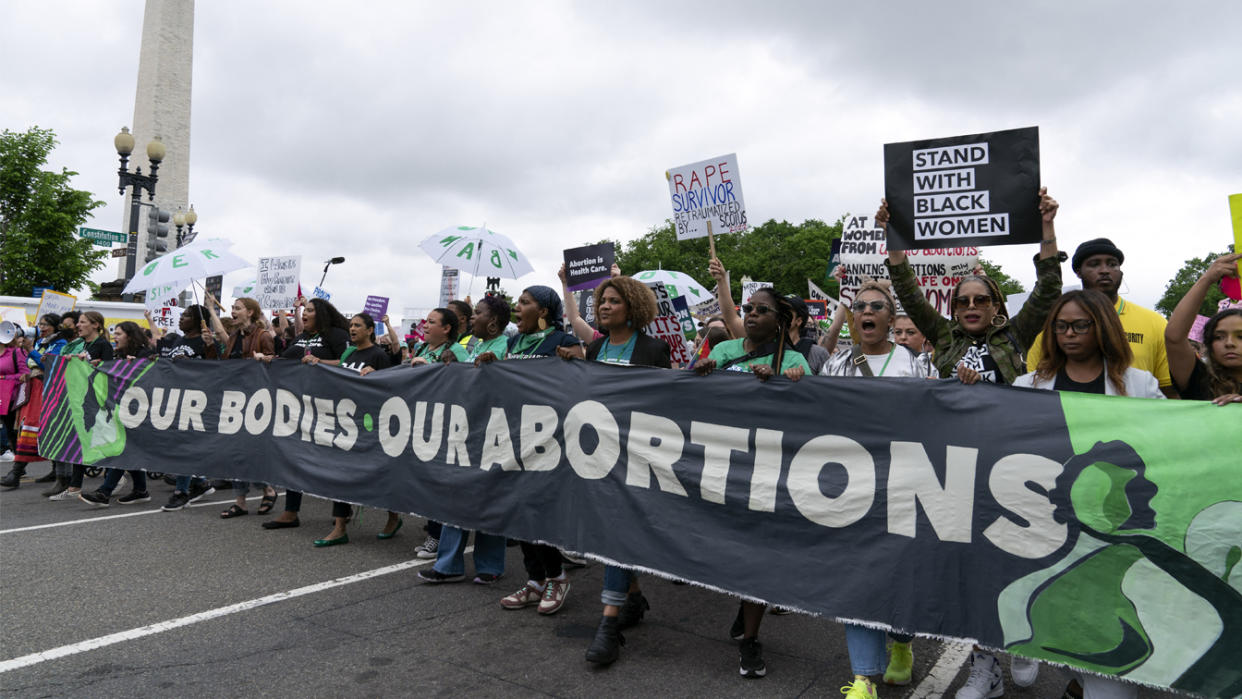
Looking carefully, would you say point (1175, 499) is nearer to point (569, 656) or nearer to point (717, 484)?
point (717, 484)

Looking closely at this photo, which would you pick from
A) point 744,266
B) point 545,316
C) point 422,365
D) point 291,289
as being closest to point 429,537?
point 422,365

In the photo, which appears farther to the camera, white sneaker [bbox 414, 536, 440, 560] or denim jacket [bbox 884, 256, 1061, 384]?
white sneaker [bbox 414, 536, 440, 560]

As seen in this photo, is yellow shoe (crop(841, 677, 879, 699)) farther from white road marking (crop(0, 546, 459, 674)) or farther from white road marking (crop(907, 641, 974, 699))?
white road marking (crop(0, 546, 459, 674))

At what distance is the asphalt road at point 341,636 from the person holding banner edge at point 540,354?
132 millimetres

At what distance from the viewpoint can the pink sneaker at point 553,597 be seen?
175 inches

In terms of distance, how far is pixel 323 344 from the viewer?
6.63 m

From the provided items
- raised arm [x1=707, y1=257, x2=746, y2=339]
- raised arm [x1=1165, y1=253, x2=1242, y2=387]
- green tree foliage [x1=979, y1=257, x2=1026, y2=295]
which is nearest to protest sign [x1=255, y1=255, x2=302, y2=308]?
raised arm [x1=707, y1=257, x2=746, y2=339]

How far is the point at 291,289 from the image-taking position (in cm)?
1003

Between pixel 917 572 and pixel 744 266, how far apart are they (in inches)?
1607

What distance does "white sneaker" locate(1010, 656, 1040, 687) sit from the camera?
3.58 m

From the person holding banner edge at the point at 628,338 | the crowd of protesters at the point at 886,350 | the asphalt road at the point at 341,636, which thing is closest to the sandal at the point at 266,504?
the crowd of protesters at the point at 886,350

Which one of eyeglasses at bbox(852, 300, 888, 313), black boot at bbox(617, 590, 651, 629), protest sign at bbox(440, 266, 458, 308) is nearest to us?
eyeglasses at bbox(852, 300, 888, 313)

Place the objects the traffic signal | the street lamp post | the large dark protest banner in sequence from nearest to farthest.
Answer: the large dark protest banner < the street lamp post < the traffic signal

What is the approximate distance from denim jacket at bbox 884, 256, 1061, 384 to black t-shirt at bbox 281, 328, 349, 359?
186 inches
